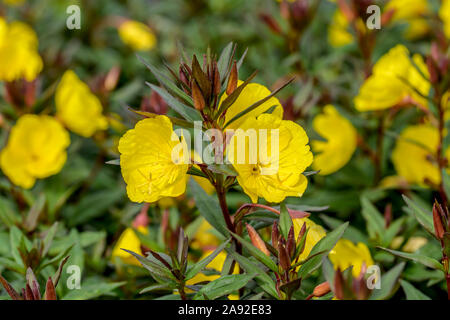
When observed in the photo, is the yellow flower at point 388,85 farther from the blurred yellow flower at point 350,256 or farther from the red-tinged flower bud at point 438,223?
the red-tinged flower bud at point 438,223

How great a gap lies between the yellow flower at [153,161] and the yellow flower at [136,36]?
1641 mm

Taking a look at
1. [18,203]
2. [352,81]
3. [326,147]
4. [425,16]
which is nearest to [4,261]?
[18,203]

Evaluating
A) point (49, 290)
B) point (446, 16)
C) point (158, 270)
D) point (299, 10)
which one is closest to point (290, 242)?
point (158, 270)

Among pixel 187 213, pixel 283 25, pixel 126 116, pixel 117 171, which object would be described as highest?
pixel 283 25

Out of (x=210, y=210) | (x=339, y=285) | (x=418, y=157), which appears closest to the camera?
(x=339, y=285)

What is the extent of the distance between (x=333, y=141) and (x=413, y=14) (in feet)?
3.33

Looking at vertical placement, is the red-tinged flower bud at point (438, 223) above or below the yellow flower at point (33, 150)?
below

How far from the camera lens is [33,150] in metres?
1.85

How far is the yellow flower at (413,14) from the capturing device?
231 cm

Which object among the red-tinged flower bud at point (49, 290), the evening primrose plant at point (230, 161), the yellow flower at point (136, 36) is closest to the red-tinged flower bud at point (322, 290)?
the evening primrose plant at point (230, 161)

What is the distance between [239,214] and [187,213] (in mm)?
525

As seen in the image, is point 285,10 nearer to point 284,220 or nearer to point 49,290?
point 284,220
